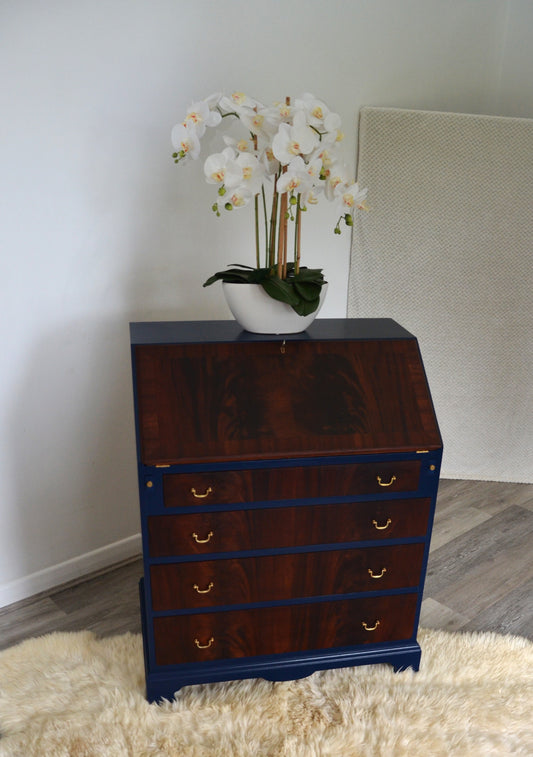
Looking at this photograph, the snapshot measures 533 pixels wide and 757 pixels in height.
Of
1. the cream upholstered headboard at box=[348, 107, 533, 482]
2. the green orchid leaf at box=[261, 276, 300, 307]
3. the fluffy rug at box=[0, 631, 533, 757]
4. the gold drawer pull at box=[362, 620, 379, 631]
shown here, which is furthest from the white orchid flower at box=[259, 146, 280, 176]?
the fluffy rug at box=[0, 631, 533, 757]

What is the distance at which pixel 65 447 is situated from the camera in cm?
201

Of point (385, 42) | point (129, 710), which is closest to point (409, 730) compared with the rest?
point (129, 710)

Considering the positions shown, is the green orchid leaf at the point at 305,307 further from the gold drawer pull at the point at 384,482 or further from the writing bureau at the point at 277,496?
the gold drawer pull at the point at 384,482

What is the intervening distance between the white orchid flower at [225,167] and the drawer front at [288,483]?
0.67m

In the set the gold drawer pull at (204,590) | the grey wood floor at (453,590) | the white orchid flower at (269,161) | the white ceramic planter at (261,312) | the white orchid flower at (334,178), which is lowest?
the grey wood floor at (453,590)

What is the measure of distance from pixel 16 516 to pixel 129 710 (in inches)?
27.8

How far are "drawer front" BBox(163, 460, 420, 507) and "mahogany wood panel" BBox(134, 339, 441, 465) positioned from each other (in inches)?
2.0

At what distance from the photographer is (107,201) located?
188cm

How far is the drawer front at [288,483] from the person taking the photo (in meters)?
1.44

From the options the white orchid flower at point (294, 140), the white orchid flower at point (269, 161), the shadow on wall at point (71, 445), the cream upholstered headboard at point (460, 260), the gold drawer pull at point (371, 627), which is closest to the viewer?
the white orchid flower at point (294, 140)

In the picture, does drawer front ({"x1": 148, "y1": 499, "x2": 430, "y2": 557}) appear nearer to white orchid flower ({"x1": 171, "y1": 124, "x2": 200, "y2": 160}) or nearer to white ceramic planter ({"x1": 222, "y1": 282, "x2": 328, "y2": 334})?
white ceramic planter ({"x1": 222, "y1": 282, "x2": 328, "y2": 334})

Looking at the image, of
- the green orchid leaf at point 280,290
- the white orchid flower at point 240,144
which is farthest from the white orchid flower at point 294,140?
the green orchid leaf at point 280,290

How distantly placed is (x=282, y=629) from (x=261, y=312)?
82 centimetres

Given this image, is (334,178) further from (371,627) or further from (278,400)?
(371,627)
